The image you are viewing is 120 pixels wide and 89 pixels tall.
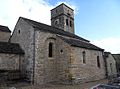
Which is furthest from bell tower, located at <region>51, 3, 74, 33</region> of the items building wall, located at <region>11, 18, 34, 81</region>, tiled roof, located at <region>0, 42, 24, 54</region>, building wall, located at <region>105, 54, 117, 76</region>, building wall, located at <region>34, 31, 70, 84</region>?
tiled roof, located at <region>0, 42, 24, 54</region>

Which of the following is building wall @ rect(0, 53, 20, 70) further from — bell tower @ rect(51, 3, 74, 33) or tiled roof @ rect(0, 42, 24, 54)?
bell tower @ rect(51, 3, 74, 33)

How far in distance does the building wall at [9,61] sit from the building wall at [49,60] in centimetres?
261

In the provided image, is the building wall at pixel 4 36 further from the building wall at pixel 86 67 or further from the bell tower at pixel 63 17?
the building wall at pixel 86 67

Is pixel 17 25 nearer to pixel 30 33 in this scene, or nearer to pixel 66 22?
pixel 30 33

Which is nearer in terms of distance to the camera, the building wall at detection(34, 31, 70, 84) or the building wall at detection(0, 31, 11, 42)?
the building wall at detection(34, 31, 70, 84)

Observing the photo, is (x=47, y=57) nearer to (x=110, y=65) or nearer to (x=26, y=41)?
(x=26, y=41)

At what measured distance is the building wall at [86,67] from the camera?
16234 millimetres

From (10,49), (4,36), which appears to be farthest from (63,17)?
(10,49)

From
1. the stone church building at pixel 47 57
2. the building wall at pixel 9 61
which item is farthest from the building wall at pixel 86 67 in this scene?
the building wall at pixel 9 61

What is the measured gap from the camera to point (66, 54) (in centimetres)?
1648

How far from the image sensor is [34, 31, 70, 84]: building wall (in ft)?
52.1

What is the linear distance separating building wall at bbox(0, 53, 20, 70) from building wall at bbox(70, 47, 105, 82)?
6.43 meters

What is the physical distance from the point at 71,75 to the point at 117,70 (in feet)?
56.1

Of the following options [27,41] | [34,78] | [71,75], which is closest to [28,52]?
[27,41]
